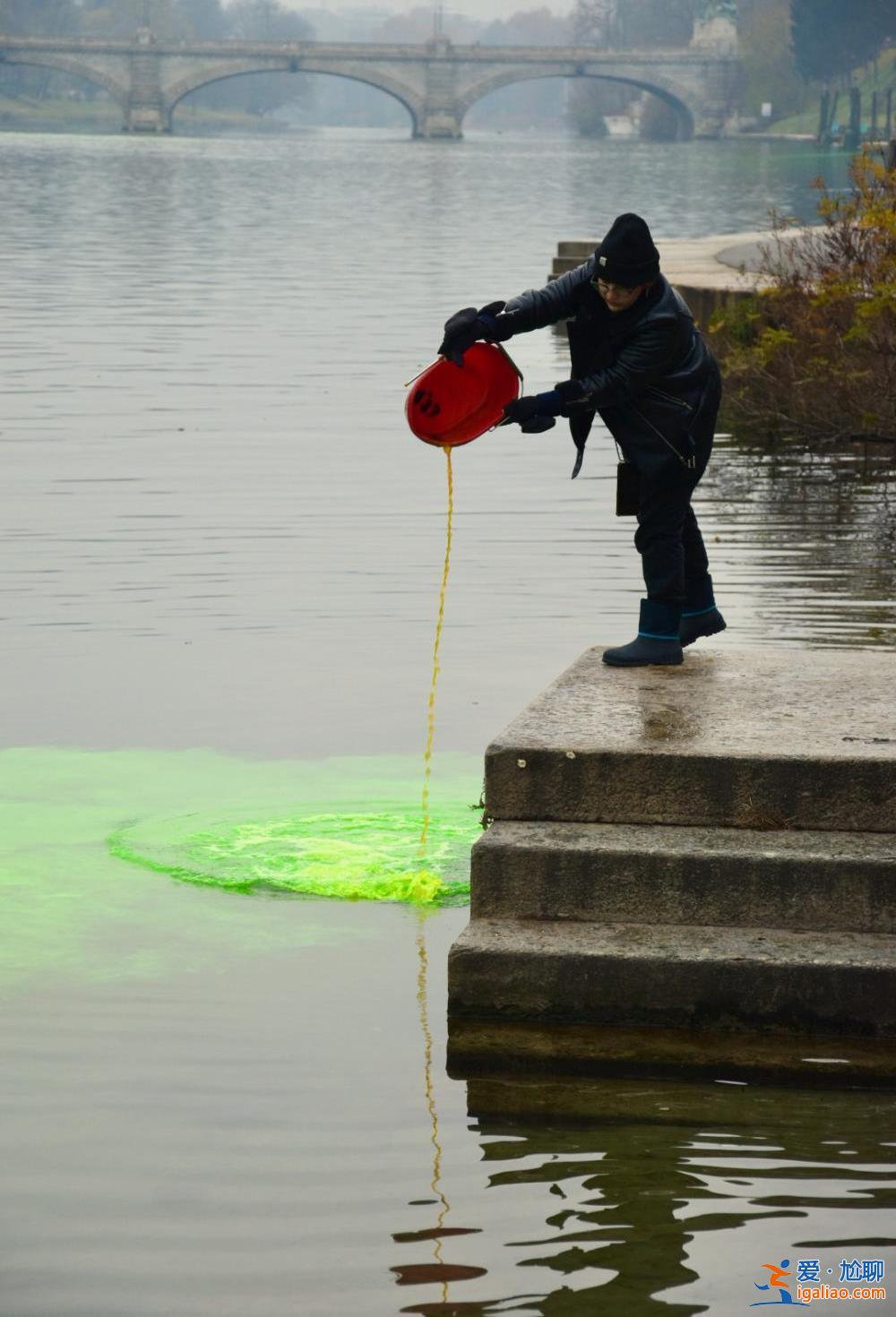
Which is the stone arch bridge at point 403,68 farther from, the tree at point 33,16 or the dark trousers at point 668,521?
the dark trousers at point 668,521

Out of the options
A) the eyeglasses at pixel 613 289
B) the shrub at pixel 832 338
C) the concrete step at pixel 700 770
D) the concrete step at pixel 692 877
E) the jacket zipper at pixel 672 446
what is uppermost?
the shrub at pixel 832 338

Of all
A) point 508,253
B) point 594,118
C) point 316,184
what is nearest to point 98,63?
point 594,118

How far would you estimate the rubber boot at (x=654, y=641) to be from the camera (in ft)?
19.8

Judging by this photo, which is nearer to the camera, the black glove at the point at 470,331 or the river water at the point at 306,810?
the river water at the point at 306,810

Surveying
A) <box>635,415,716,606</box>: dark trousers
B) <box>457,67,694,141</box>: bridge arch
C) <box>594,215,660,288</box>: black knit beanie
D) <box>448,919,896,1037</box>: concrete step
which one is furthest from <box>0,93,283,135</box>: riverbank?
<box>448,919,896,1037</box>: concrete step

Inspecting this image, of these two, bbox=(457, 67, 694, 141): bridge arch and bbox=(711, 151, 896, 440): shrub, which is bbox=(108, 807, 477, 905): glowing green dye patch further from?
bbox=(457, 67, 694, 141): bridge arch

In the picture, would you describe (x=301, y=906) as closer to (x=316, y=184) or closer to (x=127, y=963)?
(x=127, y=963)

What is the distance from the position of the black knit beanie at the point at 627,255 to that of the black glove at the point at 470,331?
316 millimetres

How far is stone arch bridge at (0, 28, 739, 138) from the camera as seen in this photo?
121m

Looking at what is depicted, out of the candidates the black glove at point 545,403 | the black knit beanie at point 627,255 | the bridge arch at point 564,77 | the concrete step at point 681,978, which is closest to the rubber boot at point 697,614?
the black glove at point 545,403

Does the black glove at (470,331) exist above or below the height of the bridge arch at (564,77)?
below

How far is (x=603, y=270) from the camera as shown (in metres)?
5.73

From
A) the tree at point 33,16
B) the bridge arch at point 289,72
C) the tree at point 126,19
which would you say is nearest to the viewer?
the bridge arch at point 289,72

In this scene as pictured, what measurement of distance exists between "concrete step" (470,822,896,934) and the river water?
13.7 inches
